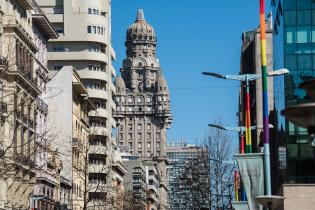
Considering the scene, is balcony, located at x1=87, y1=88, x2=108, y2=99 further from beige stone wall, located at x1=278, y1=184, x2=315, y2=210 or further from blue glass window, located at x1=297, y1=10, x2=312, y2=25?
beige stone wall, located at x1=278, y1=184, x2=315, y2=210

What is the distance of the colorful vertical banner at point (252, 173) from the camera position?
27.2 m

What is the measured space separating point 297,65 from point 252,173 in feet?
152

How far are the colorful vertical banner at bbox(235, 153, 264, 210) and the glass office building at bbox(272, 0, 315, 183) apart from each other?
4414 centimetres

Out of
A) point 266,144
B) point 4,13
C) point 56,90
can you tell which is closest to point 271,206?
point 266,144

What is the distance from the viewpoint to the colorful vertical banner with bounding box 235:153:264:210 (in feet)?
89.1

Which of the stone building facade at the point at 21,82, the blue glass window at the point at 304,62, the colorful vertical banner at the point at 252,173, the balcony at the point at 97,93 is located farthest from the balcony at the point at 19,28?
the balcony at the point at 97,93

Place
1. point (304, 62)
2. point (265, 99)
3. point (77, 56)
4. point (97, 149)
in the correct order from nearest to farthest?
point (265, 99) < point (304, 62) < point (97, 149) < point (77, 56)

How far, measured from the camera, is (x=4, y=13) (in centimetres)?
6488

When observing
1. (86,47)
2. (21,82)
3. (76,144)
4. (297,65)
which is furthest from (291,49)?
(86,47)

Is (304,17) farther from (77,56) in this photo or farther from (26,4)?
(77,56)

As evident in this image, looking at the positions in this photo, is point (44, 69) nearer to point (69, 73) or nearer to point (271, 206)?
point (69, 73)

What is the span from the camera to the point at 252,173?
27328 millimetres

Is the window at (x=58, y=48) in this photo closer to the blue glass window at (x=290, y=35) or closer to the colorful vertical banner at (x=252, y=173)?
the blue glass window at (x=290, y=35)

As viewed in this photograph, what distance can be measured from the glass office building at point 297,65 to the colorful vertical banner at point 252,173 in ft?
145
